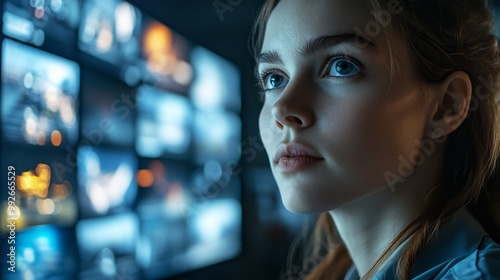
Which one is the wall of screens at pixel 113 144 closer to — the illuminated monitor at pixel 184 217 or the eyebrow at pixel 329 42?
the illuminated monitor at pixel 184 217

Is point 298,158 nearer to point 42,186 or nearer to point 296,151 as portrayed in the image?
point 296,151

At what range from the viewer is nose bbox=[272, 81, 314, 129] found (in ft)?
2.22

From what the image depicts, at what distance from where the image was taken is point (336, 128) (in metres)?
0.68

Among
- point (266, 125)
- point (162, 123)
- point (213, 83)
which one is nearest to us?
point (266, 125)

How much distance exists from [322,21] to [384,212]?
29cm

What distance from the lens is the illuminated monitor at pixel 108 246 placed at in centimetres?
121

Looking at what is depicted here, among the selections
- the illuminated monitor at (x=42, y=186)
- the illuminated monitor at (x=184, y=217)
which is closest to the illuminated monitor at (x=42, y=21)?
the illuminated monitor at (x=42, y=186)

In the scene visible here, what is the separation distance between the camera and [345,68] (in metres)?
0.70

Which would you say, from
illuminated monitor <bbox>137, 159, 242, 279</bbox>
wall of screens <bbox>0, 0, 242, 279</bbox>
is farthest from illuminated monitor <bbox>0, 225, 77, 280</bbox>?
illuminated monitor <bbox>137, 159, 242, 279</bbox>

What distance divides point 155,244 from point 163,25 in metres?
0.68

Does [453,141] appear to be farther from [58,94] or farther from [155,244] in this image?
[155,244]

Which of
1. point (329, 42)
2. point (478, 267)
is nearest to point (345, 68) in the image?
point (329, 42)

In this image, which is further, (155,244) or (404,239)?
(155,244)

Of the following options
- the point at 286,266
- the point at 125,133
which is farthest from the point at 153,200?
the point at 286,266
